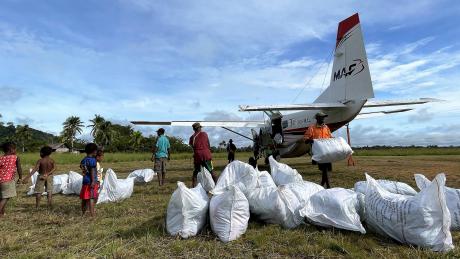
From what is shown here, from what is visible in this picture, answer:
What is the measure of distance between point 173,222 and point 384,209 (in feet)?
7.51

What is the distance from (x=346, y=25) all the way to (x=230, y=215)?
9.46 m

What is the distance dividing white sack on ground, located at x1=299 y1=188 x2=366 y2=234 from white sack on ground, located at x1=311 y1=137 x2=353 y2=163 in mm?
2024

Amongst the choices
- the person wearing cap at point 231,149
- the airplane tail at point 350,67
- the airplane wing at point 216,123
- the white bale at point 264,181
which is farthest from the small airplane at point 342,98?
the white bale at point 264,181

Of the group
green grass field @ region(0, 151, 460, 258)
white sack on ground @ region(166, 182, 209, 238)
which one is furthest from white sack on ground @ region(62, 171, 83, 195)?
white sack on ground @ region(166, 182, 209, 238)

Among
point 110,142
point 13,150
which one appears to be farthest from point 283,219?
point 110,142

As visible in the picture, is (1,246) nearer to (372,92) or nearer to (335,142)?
(335,142)

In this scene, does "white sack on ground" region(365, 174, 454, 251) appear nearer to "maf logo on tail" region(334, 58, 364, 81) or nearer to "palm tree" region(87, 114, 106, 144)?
"maf logo on tail" region(334, 58, 364, 81)

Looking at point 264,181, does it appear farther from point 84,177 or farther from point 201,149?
point 84,177

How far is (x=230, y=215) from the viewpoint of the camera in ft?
12.7

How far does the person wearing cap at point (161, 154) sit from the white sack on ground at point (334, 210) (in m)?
5.64

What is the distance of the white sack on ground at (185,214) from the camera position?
3.98 m

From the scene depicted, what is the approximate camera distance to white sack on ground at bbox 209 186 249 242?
382 cm

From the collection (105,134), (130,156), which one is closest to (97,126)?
(105,134)

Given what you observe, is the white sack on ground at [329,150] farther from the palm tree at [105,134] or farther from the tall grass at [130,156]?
the palm tree at [105,134]
